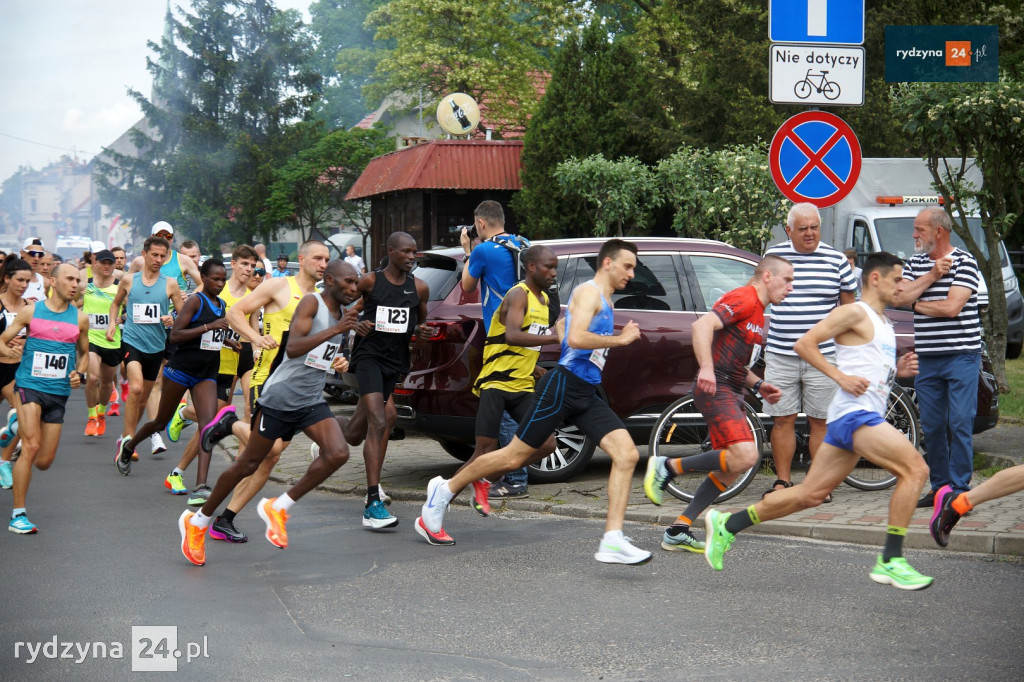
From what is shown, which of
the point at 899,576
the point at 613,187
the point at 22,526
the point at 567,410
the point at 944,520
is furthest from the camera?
the point at 613,187

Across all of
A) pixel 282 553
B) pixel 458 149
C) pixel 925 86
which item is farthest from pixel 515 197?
pixel 282 553

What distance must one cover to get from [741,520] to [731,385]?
2.99 ft

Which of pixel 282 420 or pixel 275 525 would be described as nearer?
pixel 275 525

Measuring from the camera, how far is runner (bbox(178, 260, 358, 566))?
7449 mm

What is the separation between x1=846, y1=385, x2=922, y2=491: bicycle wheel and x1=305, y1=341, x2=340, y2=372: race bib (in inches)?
165

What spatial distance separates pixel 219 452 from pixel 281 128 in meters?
46.7

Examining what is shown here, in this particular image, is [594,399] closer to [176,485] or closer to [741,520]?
[741,520]

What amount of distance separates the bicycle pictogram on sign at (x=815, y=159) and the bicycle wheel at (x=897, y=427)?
156 centimetres

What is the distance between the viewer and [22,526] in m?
8.06

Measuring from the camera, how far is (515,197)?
29125 millimetres

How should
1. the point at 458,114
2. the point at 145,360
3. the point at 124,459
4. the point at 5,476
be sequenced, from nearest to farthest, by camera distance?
the point at 5,476
the point at 124,459
the point at 145,360
the point at 458,114

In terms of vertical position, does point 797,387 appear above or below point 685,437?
above

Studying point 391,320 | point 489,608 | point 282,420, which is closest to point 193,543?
point 282,420

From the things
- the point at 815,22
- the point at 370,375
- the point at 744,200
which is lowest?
the point at 370,375
